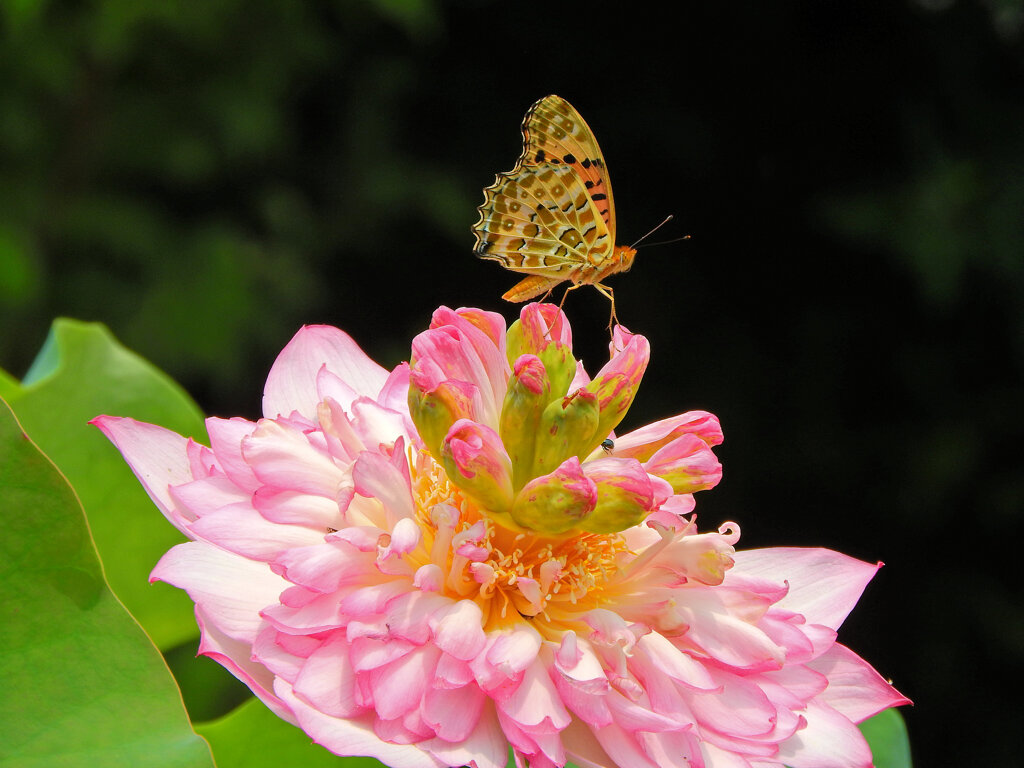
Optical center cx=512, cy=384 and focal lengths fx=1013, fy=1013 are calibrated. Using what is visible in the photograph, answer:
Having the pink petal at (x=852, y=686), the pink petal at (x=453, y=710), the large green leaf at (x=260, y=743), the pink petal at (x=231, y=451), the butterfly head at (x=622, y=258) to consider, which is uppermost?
the butterfly head at (x=622, y=258)

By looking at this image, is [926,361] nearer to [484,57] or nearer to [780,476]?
[780,476]

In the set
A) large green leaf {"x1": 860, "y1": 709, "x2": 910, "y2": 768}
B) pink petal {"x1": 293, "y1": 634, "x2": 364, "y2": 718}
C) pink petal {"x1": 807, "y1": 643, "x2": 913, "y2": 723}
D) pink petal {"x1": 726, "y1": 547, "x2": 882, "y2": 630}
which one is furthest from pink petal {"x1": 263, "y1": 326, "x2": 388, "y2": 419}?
large green leaf {"x1": 860, "y1": 709, "x2": 910, "y2": 768}

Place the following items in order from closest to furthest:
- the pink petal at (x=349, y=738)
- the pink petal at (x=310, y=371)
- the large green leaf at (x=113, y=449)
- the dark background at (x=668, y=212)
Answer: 1. the pink petal at (x=349, y=738)
2. the pink petal at (x=310, y=371)
3. the large green leaf at (x=113, y=449)
4. the dark background at (x=668, y=212)

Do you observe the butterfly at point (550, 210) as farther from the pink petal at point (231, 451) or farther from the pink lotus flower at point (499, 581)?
the pink petal at point (231, 451)

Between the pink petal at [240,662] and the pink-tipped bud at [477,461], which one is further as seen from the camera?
the pink-tipped bud at [477,461]

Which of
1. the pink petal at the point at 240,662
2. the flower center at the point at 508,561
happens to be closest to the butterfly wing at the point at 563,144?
the flower center at the point at 508,561

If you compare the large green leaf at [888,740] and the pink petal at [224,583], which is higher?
the pink petal at [224,583]

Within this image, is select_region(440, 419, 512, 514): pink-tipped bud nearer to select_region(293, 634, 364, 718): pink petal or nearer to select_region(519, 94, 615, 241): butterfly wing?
select_region(293, 634, 364, 718): pink petal

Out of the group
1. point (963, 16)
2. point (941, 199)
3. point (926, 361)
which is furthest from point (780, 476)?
point (963, 16)
